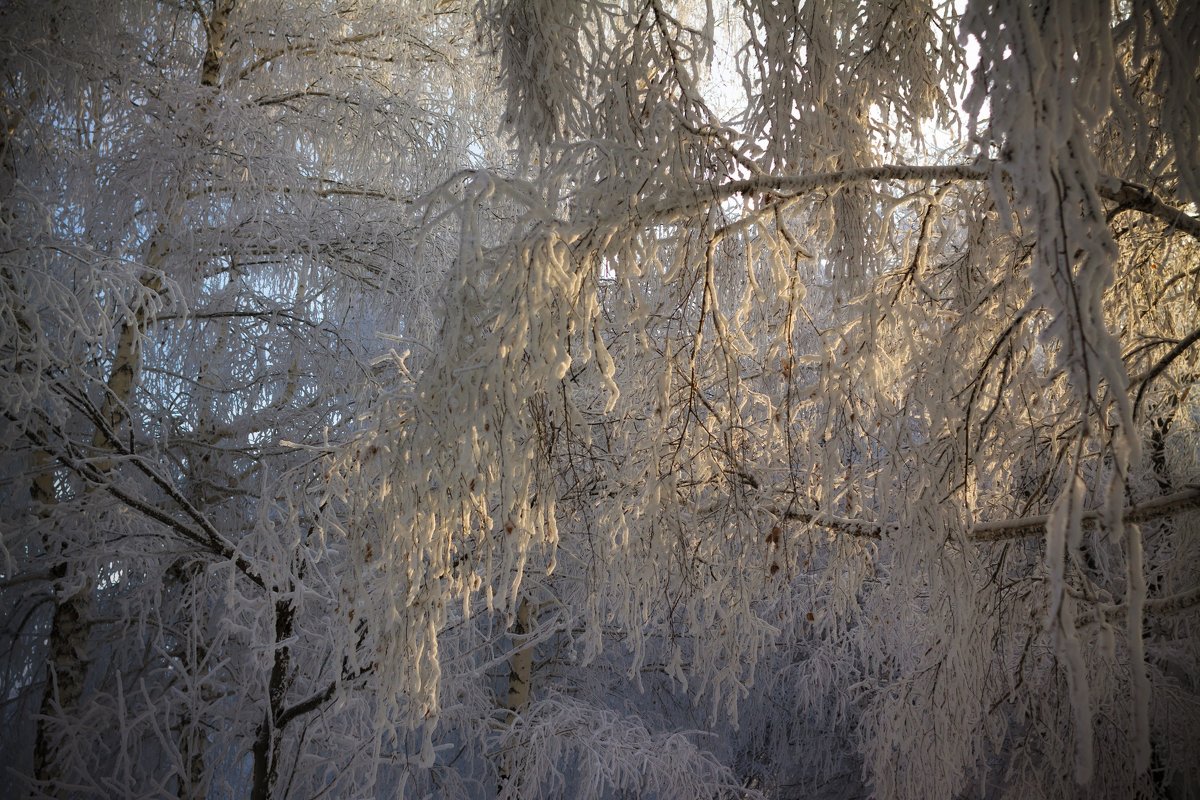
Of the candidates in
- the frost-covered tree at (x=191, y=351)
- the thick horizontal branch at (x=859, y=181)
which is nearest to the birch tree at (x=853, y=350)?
the thick horizontal branch at (x=859, y=181)

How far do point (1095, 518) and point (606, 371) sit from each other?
4.87 ft

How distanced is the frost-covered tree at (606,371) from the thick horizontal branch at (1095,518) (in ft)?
0.08

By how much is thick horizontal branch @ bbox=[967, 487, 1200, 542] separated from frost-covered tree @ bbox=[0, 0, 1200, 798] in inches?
0.9

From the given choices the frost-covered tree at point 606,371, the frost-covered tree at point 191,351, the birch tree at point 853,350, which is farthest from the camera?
the frost-covered tree at point 191,351

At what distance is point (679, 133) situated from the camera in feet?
6.06

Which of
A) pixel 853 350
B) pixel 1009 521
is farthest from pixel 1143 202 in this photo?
pixel 1009 521

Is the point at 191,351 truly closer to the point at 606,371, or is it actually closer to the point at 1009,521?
the point at 606,371

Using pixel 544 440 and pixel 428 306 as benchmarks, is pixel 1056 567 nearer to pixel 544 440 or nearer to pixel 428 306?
pixel 544 440

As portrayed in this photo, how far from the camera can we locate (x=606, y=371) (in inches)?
66.9

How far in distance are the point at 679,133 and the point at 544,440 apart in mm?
850

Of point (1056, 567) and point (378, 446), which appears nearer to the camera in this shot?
point (1056, 567)

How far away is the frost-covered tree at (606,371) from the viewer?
1.64 meters

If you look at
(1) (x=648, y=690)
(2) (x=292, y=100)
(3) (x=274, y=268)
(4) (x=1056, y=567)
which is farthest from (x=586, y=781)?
(2) (x=292, y=100)

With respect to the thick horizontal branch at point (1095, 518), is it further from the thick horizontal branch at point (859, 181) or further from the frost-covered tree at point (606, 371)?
the thick horizontal branch at point (859, 181)
